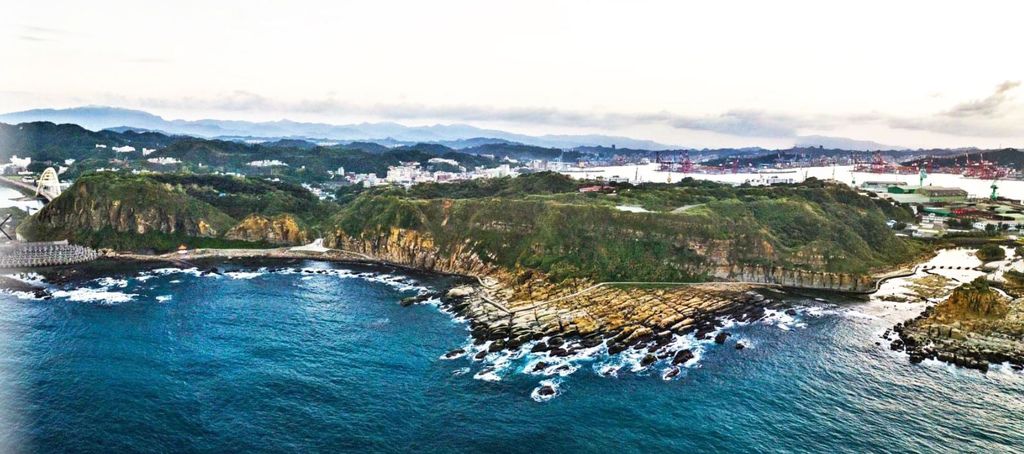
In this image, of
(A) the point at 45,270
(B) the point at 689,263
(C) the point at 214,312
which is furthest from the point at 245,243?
(B) the point at 689,263

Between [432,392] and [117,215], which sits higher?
[117,215]

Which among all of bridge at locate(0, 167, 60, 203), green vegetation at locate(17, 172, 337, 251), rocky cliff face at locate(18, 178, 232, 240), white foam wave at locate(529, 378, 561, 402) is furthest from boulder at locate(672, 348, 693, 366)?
bridge at locate(0, 167, 60, 203)

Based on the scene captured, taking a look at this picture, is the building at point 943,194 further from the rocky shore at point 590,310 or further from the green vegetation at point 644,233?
the rocky shore at point 590,310

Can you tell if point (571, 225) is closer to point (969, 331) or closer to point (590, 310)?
point (590, 310)

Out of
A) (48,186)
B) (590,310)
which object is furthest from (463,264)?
(48,186)

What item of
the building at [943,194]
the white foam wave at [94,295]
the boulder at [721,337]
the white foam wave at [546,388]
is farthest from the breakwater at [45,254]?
the building at [943,194]

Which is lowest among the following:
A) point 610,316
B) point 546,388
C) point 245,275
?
point 546,388
